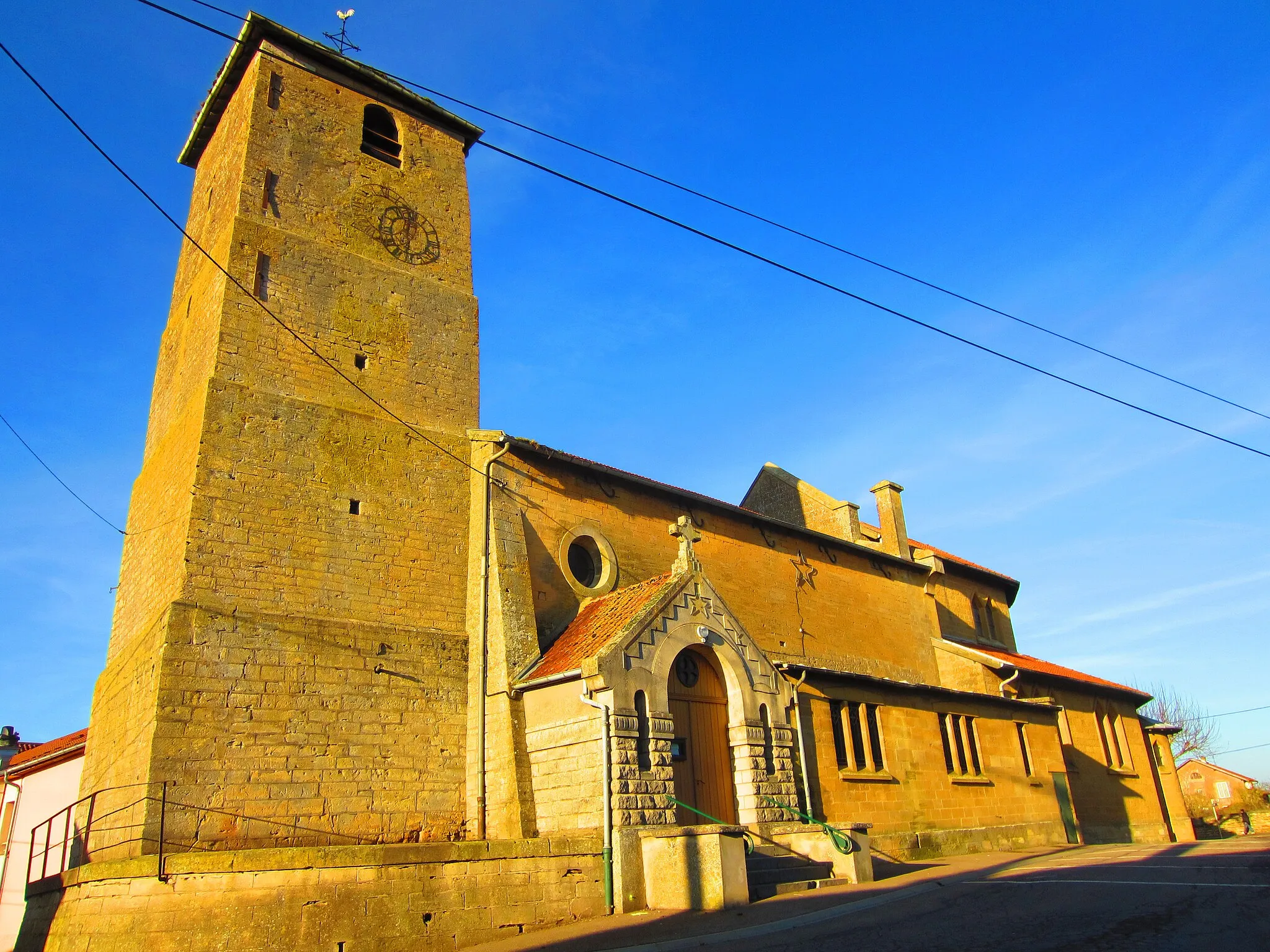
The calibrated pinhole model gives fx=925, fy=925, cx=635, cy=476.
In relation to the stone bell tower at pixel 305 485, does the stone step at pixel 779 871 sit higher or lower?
lower

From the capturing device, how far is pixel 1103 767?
25.0 meters

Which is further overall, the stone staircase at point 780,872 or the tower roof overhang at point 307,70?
the tower roof overhang at point 307,70

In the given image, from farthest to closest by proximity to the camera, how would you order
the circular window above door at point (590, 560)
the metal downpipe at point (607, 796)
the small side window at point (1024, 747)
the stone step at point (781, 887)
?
the small side window at point (1024, 747) < the circular window above door at point (590, 560) < the stone step at point (781, 887) < the metal downpipe at point (607, 796)

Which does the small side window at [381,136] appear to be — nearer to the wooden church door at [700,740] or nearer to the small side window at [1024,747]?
the wooden church door at [700,740]

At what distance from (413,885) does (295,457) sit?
694cm

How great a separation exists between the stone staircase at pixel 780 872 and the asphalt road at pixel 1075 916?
5.51ft

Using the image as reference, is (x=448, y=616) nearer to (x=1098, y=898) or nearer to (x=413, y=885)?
(x=413, y=885)

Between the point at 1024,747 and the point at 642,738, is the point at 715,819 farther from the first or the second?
the point at 1024,747

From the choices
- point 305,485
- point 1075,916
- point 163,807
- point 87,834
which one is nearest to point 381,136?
point 305,485

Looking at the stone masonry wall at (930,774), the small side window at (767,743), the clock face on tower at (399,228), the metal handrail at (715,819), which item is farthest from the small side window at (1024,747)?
the clock face on tower at (399,228)

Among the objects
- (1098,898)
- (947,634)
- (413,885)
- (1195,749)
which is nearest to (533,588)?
(413,885)

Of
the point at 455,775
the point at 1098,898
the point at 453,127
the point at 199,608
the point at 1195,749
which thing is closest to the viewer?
the point at 1098,898

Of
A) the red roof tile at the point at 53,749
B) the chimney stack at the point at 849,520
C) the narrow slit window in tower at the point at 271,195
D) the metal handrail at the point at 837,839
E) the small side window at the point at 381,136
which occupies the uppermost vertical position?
the small side window at the point at 381,136

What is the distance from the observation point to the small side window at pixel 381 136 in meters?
18.5
